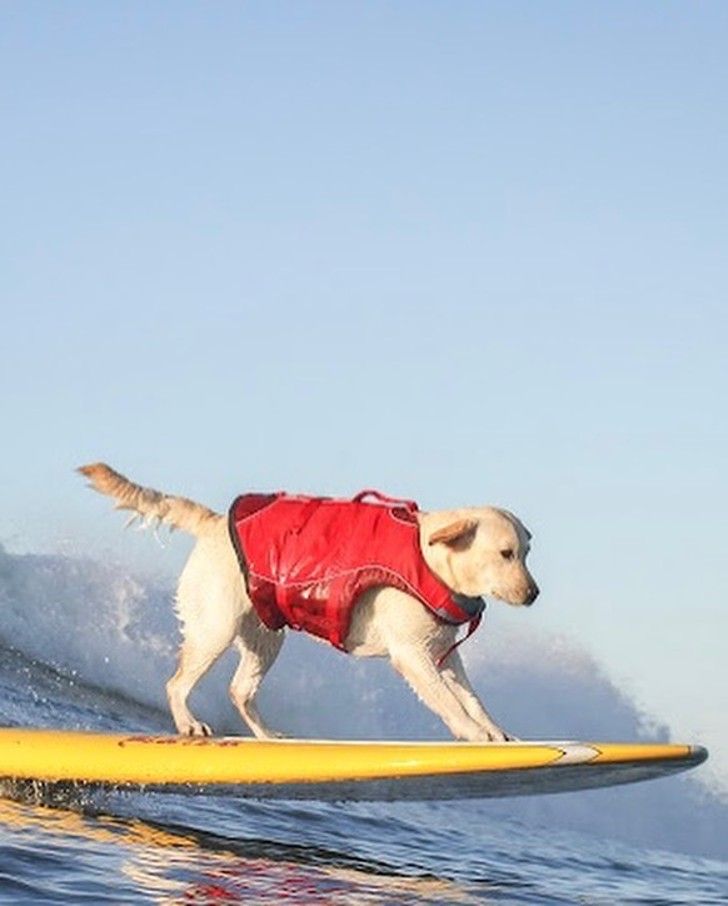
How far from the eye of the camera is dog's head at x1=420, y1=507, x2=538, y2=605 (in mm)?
8633

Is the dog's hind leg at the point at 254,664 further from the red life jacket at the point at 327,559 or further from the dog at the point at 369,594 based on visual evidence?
the red life jacket at the point at 327,559

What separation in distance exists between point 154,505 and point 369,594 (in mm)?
1364

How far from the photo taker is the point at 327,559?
29.5ft

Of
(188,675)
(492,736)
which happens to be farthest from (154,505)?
(492,736)

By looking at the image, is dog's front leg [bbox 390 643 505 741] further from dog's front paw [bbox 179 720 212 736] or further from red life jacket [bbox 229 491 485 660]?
dog's front paw [bbox 179 720 212 736]

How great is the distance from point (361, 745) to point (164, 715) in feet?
32.8

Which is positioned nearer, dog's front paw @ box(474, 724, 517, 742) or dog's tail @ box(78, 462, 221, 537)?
dog's front paw @ box(474, 724, 517, 742)

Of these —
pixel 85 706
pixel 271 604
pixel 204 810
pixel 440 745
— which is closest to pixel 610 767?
pixel 440 745

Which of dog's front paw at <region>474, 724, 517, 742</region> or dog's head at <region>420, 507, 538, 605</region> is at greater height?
dog's head at <region>420, 507, 538, 605</region>

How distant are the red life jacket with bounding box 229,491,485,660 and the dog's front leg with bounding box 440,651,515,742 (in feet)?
0.65

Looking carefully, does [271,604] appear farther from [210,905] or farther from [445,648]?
[210,905]

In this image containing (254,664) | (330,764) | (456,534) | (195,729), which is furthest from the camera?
(254,664)

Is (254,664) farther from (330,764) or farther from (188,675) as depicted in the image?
(330,764)

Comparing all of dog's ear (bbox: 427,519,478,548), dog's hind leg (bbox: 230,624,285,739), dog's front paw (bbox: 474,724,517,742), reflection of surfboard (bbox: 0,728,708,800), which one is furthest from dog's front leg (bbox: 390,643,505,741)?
dog's hind leg (bbox: 230,624,285,739)
